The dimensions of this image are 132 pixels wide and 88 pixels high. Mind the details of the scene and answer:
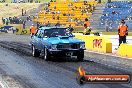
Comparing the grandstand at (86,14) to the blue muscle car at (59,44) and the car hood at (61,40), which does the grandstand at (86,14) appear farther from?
the car hood at (61,40)

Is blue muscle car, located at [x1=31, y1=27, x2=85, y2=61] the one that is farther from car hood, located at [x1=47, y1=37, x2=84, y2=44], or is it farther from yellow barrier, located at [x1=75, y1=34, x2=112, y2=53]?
yellow barrier, located at [x1=75, y1=34, x2=112, y2=53]

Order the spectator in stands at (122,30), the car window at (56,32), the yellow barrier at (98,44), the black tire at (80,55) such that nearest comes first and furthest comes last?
1. the black tire at (80,55)
2. the car window at (56,32)
3. the yellow barrier at (98,44)
4. the spectator in stands at (122,30)

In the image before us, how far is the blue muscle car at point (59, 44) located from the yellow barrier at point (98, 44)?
260cm

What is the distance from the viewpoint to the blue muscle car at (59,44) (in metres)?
21.4

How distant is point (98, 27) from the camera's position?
207 feet

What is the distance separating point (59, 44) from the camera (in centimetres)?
2147

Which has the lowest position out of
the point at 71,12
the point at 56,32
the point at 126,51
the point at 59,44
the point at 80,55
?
the point at 71,12

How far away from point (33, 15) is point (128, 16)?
831 inches

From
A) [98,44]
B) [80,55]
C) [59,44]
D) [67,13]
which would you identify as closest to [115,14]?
[67,13]

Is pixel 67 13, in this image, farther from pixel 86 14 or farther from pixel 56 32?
pixel 56 32

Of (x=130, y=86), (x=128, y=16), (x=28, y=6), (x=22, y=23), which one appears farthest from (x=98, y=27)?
(x=130, y=86)

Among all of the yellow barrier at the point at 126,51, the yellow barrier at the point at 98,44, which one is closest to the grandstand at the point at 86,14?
the yellow barrier at the point at 98,44

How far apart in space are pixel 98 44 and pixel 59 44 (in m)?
4.71

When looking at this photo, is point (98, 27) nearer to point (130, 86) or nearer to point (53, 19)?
point (53, 19)
